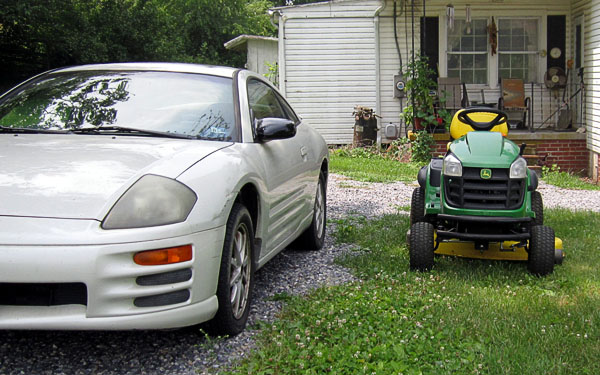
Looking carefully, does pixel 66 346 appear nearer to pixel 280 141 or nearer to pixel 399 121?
pixel 280 141

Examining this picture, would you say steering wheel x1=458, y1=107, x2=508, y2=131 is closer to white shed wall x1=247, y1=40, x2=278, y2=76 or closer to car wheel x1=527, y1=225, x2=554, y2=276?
car wheel x1=527, y1=225, x2=554, y2=276

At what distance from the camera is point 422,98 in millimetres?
14383

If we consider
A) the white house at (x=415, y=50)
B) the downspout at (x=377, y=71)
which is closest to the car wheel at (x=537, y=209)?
the white house at (x=415, y=50)

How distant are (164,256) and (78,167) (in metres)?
0.70

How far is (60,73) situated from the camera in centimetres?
514

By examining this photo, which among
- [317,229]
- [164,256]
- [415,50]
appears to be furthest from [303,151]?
[415,50]

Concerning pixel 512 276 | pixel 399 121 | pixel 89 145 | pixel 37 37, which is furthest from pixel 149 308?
pixel 37 37

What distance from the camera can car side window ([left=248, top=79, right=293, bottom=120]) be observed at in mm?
5000

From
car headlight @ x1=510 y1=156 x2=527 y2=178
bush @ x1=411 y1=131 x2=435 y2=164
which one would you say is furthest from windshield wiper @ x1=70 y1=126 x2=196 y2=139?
bush @ x1=411 y1=131 x2=435 y2=164

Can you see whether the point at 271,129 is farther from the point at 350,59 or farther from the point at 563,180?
the point at 350,59

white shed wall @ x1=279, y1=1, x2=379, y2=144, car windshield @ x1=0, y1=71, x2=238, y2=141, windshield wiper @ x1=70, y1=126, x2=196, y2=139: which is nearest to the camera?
windshield wiper @ x1=70, y1=126, x2=196, y2=139

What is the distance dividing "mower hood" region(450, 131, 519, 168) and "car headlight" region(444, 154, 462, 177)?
0.11 feet

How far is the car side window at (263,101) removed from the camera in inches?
197

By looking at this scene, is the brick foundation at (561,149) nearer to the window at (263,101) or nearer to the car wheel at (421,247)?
the window at (263,101)
